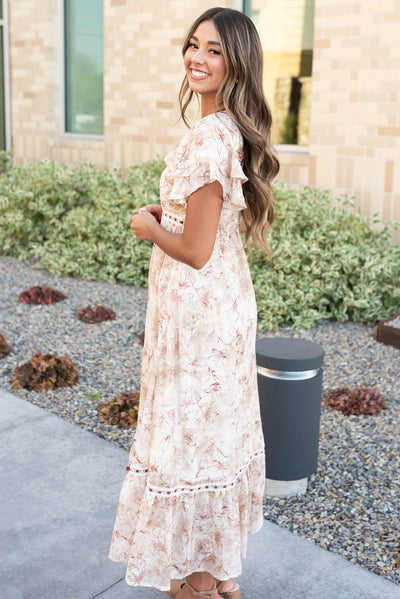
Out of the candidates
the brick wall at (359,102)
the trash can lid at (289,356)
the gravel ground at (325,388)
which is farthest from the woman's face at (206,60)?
the brick wall at (359,102)

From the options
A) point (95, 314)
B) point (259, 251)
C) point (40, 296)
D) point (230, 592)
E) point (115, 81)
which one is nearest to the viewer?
point (230, 592)

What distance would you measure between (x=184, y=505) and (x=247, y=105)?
51.7 inches

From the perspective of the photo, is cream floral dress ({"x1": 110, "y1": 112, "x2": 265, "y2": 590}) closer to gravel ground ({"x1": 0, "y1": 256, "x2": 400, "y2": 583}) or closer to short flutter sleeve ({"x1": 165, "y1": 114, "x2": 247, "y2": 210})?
short flutter sleeve ({"x1": 165, "y1": 114, "x2": 247, "y2": 210})

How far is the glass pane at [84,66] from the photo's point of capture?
398 inches

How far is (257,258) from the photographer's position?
6.73 m

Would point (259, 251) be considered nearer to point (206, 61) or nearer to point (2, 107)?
point (206, 61)

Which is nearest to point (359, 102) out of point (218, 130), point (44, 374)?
point (44, 374)

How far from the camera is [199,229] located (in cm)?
221

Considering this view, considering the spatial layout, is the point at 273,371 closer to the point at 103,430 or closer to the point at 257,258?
the point at 103,430

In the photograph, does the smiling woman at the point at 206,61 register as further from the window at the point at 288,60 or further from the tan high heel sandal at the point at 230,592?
the window at the point at 288,60

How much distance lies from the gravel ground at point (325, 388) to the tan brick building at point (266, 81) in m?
1.83

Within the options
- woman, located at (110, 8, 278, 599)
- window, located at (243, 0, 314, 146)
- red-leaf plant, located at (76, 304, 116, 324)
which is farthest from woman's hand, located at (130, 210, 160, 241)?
window, located at (243, 0, 314, 146)

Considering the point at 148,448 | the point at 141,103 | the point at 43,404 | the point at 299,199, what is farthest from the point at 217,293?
the point at 141,103

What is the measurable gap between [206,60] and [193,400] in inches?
42.2
